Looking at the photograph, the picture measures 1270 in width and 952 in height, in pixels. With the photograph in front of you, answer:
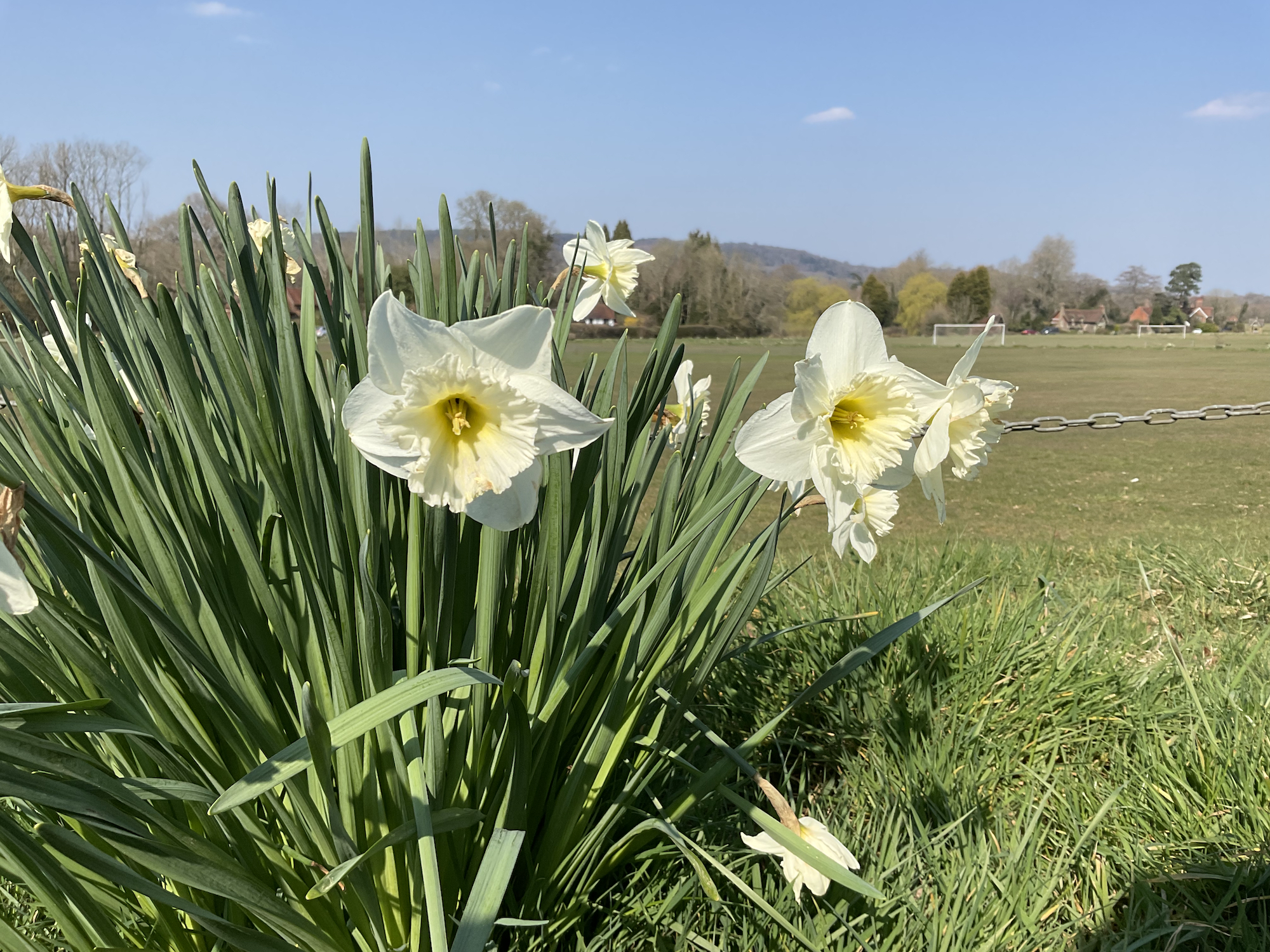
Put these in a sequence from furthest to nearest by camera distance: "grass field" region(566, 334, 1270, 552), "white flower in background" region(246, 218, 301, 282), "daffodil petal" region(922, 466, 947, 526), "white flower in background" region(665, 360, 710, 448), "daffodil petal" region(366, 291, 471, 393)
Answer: "grass field" region(566, 334, 1270, 552) → "white flower in background" region(665, 360, 710, 448) → "white flower in background" region(246, 218, 301, 282) → "daffodil petal" region(922, 466, 947, 526) → "daffodil petal" region(366, 291, 471, 393)

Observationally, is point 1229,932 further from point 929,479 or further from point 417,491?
point 417,491

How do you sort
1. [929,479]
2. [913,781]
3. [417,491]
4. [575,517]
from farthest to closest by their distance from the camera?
[913,781], [575,517], [929,479], [417,491]

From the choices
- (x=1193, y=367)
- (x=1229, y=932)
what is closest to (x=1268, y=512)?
(x=1229, y=932)

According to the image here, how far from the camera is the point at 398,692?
23.8 inches

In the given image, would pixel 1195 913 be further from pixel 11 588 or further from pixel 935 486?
pixel 11 588

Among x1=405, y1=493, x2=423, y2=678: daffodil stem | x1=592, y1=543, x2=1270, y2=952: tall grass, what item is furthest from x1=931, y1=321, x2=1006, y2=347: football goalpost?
x1=405, y1=493, x2=423, y2=678: daffodil stem

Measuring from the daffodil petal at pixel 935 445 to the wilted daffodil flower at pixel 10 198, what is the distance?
2.88ft

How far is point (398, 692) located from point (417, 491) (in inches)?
6.4

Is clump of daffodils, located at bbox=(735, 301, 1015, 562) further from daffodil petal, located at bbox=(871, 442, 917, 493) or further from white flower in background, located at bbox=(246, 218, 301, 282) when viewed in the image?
white flower in background, located at bbox=(246, 218, 301, 282)

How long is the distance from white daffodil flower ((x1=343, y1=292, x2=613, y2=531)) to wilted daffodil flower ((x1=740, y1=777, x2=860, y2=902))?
0.48 meters

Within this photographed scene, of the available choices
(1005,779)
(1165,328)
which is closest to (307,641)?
(1005,779)

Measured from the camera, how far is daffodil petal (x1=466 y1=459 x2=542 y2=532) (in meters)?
0.60

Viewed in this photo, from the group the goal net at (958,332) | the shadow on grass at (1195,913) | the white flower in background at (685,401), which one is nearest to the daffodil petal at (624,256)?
the white flower in background at (685,401)

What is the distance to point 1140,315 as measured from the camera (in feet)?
177
